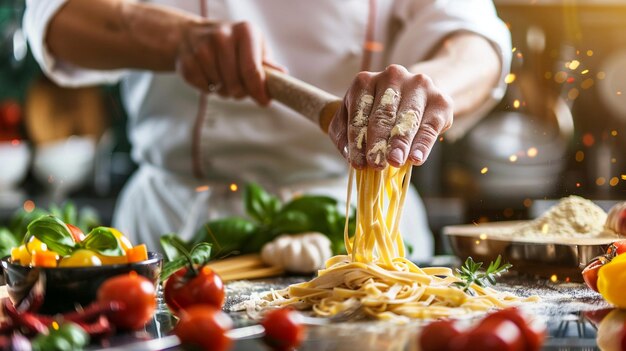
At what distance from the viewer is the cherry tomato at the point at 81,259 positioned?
1.19 meters

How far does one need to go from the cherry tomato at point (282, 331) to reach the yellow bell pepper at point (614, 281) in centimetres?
55

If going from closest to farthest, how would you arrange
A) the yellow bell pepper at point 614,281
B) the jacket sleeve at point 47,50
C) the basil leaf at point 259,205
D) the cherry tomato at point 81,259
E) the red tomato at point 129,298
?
the red tomato at point 129,298
the cherry tomato at point 81,259
the yellow bell pepper at point 614,281
the basil leaf at point 259,205
the jacket sleeve at point 47,50

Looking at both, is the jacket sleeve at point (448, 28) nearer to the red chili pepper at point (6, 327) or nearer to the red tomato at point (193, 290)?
the red tomato at point (193, 290)

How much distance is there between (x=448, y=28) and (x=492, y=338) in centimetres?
120

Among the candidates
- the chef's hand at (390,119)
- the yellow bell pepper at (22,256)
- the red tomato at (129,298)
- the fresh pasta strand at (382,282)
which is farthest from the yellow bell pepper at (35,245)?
the chef's hand at (390,119)

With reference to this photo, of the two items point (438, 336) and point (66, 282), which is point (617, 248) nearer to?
point (438, 336)

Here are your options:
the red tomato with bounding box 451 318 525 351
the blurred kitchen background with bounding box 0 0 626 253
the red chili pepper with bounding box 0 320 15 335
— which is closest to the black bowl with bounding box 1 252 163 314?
the red chili pepper with bounding box 0 320 15 335

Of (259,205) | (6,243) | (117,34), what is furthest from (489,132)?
(6,243)

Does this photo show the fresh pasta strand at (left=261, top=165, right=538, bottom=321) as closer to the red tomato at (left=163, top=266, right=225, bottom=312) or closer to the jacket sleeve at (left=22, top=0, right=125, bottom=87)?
the red tomato at (left=163, top=266, right=225, bottom=312)

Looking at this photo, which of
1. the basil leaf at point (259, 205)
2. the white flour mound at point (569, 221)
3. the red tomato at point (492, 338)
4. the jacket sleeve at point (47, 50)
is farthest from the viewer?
the jacket sleeve at point (47, 50)

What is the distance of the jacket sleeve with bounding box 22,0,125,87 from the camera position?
2.06 m

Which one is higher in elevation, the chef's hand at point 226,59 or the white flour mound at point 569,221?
the chef's hand at point 226,59

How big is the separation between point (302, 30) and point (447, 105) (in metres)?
0.88

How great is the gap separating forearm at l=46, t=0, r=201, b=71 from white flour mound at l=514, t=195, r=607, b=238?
2.66 ft
